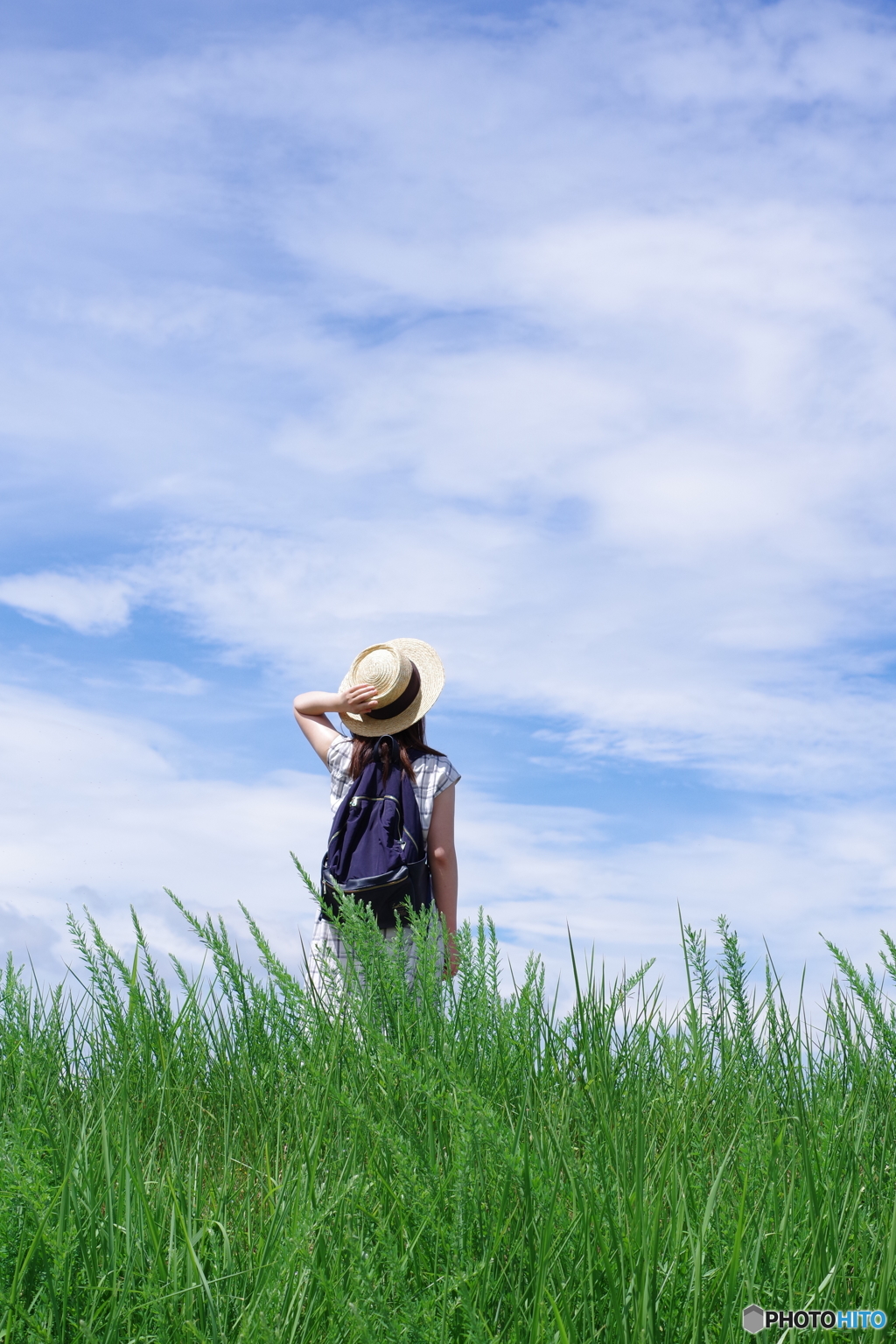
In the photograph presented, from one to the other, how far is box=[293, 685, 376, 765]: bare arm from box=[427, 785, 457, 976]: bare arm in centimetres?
78

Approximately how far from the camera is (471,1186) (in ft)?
7.20

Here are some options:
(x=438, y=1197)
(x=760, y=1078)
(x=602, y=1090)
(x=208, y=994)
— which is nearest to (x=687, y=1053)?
(x=760, y=1078)

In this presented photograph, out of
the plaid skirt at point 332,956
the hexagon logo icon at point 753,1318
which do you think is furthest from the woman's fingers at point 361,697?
the hexagon logo icon at point 753,1318

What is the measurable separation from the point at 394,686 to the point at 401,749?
394 mm

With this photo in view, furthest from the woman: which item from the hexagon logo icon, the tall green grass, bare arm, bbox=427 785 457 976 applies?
the hexagon logo icon

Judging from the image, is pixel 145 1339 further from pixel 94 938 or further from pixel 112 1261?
pixel 94 938

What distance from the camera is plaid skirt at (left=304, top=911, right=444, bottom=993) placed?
3.80m

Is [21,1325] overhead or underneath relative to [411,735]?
underneath

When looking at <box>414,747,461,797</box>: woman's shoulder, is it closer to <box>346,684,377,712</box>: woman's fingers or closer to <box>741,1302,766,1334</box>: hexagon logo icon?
<box>346,684,377,712</box>: woman's fingers

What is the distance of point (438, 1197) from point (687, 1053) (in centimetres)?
146

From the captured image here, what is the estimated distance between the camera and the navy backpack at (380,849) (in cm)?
546

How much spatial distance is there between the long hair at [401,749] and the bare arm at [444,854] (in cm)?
22

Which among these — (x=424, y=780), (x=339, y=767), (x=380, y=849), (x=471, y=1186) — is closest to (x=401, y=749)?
(x=424, y=780)

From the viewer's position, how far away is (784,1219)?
2158 mm
